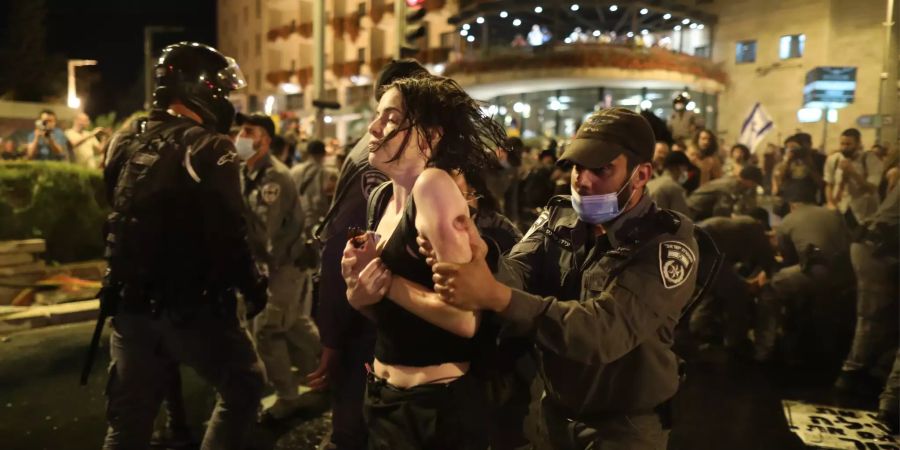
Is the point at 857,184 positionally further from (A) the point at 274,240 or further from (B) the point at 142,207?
(B) the point at 142,207

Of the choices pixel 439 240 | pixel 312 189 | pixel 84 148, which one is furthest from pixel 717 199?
pixel 84 148

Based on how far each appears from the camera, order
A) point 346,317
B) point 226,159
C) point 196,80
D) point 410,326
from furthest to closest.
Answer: point 196,80
point 226,159
point 346,317
point 410,326

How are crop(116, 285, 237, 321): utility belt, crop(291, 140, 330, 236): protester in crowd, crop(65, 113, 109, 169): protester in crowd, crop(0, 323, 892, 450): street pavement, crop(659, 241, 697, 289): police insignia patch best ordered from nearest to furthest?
crop(659, 241, 697, 289): police insignia patch, crop(116, 285, 237, 321): utility belt, crop(0, 323, 892, 450): street pavement, crop(291, 140, 330, 236): protester in crowd, crop(65, 113, 109, 169): protester in crowd

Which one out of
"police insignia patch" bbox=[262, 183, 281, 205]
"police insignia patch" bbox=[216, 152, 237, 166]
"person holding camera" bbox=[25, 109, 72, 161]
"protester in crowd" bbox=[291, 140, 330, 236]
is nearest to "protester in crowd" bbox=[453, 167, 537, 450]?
"police insignia patch" bbox=[216, 152, 237, 166]

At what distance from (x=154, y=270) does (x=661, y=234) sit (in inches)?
84.0

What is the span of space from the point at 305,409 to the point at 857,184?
5.73m

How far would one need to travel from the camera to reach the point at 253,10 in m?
49.4

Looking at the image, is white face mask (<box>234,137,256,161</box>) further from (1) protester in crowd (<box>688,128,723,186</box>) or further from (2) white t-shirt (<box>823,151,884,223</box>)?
(1) protester in crowd (<box>688,128,723,186</box>)

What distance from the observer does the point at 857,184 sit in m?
7.57

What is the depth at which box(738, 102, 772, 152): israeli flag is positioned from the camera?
472 inches

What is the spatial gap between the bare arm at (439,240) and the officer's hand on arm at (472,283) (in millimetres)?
26

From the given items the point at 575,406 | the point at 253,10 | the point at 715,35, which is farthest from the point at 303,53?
the point at 575,406

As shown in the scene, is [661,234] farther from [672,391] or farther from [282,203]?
[282,203]

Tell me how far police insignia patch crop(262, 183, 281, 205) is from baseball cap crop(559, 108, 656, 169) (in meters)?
3.20
